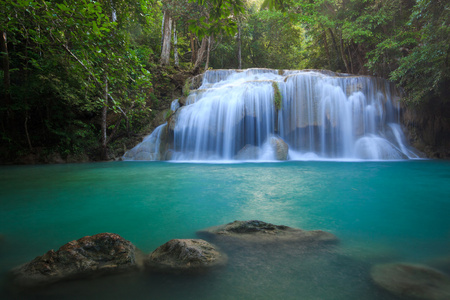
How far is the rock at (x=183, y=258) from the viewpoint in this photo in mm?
1816

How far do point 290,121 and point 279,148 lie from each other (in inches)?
90.2

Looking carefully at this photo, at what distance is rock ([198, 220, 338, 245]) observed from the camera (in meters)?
2.34

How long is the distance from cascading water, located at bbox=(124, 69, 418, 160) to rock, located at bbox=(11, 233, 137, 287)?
985 centimetres

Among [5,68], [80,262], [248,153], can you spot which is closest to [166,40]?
[5,68]

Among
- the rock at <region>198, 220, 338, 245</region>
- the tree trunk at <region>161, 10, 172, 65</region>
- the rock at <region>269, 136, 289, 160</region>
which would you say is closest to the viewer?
the rock at <region>198, 220, 338, 245</region>

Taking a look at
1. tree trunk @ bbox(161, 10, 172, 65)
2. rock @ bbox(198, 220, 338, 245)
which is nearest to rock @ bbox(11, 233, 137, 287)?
rock @ bbox(198, 220, 338, 245)

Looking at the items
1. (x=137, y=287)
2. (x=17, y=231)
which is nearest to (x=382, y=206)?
(x=137, y=287)

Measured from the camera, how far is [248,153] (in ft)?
38.0

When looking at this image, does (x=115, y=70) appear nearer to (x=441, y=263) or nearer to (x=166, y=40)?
(x=441, y=263)

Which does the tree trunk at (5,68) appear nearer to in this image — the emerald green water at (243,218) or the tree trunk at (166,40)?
the emerald green water at (243,218)

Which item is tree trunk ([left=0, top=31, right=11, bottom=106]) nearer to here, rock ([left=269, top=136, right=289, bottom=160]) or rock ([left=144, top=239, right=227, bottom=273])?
rock ([left=144, top=239, right=227, bottom=273])

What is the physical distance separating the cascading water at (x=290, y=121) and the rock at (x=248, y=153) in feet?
0.21

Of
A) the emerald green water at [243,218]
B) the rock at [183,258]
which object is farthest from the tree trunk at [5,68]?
the rock at [183,258]

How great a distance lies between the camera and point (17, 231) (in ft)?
9.19
